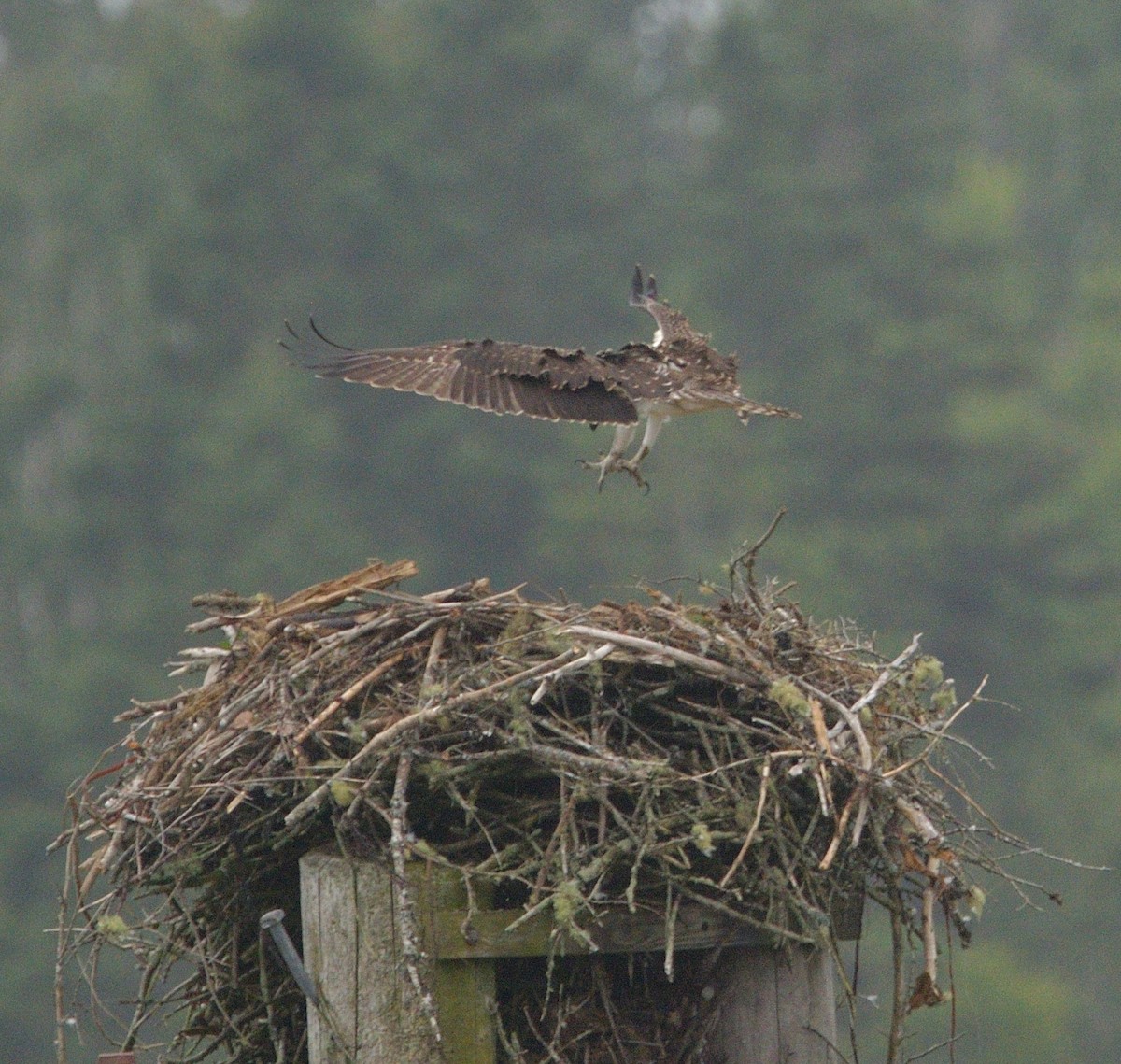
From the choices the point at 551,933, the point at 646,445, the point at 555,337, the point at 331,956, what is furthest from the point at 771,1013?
the point at 555,337

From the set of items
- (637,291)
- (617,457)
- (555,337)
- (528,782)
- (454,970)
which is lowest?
(454,970)

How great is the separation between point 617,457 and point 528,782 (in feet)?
7.83

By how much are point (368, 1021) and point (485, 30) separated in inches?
1159

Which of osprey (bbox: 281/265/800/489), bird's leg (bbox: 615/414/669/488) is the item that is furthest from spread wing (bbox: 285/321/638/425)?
bird's leg (bbox: 615/414/669/488)

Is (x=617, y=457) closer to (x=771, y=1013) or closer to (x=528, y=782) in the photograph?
(x=528, y=782)

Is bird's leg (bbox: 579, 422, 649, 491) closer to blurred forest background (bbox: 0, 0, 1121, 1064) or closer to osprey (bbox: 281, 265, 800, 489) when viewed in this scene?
osprey (bbox: 281, 265, 800, 489)

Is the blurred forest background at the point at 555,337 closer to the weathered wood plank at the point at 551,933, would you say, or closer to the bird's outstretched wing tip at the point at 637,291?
the bird's outstretched wing tip at the point at 637,291

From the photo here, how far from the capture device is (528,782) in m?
4.96

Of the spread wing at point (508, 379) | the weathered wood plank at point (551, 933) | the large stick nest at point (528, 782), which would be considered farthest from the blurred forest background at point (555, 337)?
the weathered wood plank at point (551, 933)

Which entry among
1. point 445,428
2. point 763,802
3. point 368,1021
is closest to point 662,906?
point 763,802

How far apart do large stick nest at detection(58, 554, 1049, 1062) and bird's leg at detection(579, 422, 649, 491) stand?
169 centimetres

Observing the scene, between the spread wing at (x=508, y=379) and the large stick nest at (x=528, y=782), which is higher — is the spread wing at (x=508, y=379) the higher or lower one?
the higher one

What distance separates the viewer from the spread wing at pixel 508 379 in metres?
6.98

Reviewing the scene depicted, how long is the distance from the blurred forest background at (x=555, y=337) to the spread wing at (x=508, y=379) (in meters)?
17.8
